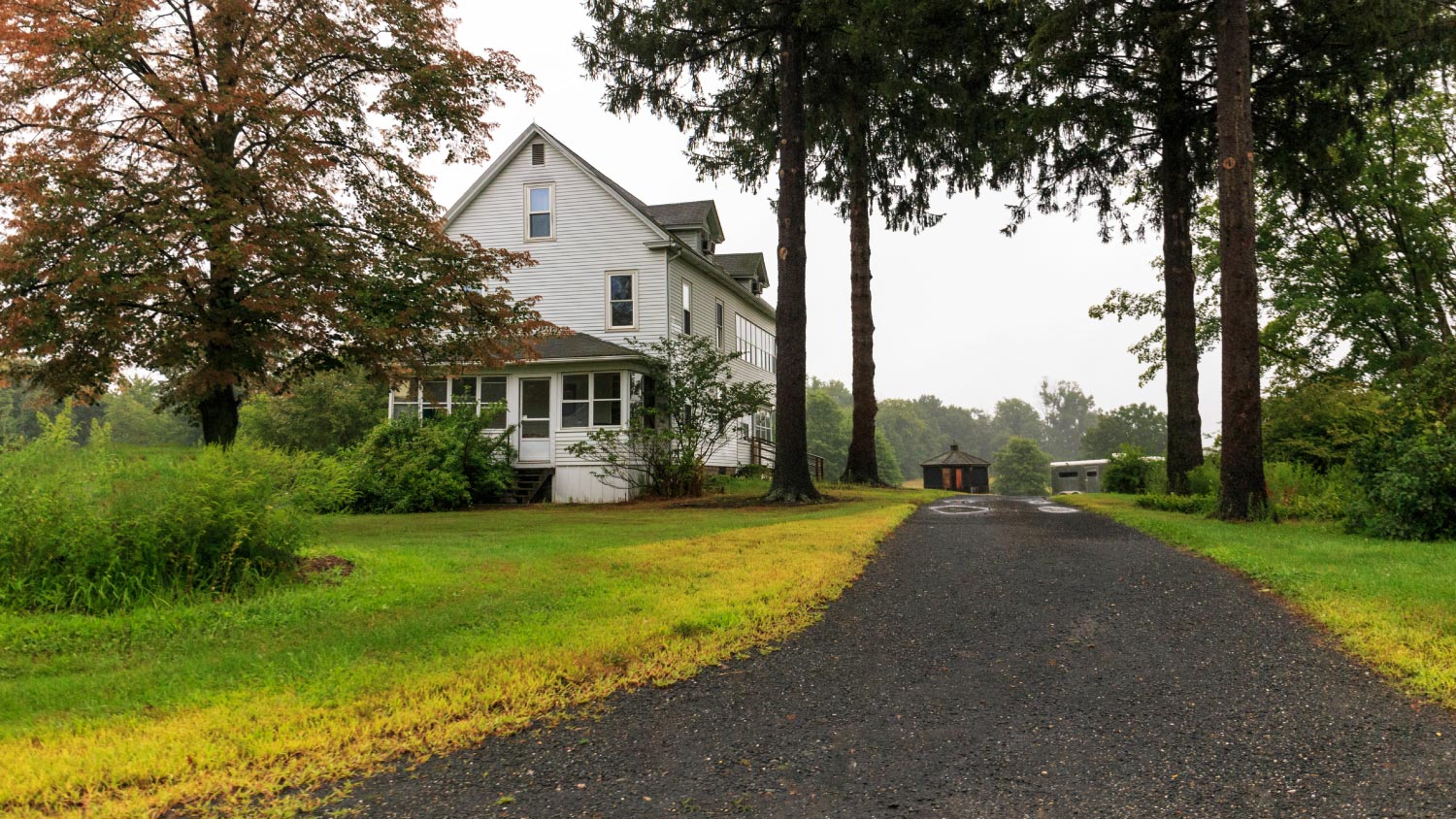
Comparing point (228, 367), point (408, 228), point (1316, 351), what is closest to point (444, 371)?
point (408, 228)

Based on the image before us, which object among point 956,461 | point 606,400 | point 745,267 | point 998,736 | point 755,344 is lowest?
point 998,736

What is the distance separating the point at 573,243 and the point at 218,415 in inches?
494

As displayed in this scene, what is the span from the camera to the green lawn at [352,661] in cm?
336

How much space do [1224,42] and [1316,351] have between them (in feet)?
64.5

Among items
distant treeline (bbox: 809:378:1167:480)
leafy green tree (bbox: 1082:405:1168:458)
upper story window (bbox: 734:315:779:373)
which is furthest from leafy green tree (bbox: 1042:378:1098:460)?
upper story window (bbox: 734:315:779:373)

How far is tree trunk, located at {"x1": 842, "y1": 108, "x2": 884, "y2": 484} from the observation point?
75.8 feet

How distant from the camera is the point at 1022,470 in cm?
8944

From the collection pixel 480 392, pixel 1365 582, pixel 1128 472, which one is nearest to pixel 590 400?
pixel 480 392

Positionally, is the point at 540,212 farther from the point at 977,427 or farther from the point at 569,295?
the point at 977,427

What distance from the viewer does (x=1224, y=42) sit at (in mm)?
12133

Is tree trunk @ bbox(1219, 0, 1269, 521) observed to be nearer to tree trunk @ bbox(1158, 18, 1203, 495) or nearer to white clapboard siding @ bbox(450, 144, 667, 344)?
tree trunk @ bbox(1158, 18, 1203, 495)

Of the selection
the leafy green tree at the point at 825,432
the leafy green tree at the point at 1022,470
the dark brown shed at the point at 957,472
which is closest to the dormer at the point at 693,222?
the dark brown shed at the point at 957,472

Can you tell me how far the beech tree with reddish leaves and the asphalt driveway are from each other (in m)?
8.62

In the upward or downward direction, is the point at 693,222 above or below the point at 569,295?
above
